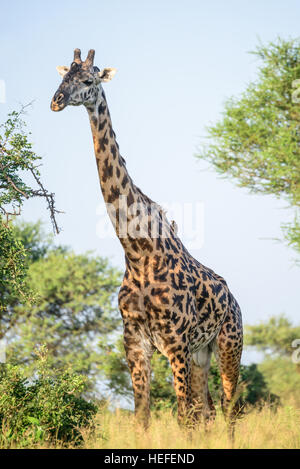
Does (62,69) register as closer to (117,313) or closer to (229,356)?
(229,356)

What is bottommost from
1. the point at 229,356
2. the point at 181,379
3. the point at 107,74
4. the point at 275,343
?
the point at 181,379

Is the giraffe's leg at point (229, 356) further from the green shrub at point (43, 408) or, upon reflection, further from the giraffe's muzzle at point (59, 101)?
the giraffe's muzzle at point (59, 101)

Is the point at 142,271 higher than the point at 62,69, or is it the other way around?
the point at 62,69

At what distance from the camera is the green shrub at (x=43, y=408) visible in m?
7.99

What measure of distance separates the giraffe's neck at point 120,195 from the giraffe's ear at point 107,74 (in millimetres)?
156

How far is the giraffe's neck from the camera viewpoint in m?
7.32

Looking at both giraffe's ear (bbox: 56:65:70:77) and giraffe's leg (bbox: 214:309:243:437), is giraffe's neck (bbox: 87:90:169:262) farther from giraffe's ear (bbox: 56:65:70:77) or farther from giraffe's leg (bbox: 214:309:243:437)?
giraffe's leg (bbox: 214:309:243:437)

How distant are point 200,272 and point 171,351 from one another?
1.50 m

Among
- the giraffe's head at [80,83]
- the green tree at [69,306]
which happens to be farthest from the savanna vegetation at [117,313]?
the giraffe's head at [80,83]

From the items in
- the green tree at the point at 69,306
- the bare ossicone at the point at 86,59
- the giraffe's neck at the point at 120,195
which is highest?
the green tree at the point at 69,306

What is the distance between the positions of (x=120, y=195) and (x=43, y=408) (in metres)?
3.08

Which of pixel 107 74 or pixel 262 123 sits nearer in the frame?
pixel 107 74

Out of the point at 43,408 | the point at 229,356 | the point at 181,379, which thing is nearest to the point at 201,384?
the point at 229,356

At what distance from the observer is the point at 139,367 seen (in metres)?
7.69
